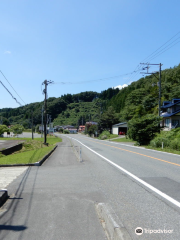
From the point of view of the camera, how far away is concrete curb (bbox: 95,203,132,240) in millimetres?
3842

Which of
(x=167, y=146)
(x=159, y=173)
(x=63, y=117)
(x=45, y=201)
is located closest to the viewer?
(x=45, y=201)

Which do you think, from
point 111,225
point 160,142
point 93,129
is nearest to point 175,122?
point 160,142

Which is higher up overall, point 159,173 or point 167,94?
point 167,94

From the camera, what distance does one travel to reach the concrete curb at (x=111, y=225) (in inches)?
151

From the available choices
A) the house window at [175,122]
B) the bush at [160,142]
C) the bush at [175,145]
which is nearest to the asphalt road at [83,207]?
the bush at [175,145]

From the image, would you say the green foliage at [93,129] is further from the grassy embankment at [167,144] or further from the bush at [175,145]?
the bush at [175,145]

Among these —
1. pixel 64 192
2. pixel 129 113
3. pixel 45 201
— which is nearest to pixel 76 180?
pixel 64 192

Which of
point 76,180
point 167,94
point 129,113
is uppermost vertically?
point 167,94

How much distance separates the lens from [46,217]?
5.22m

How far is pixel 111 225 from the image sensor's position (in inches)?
170

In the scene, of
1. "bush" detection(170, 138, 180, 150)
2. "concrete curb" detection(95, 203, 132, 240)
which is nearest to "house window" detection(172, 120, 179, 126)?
"bush" detection(170, 138, 180, 150)

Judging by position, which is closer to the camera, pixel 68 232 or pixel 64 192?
pixel 68 232

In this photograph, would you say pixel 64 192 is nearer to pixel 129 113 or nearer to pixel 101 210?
pixel 101 210

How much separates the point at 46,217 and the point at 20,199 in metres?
1.71
